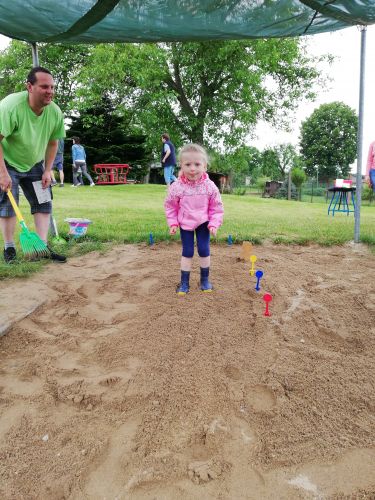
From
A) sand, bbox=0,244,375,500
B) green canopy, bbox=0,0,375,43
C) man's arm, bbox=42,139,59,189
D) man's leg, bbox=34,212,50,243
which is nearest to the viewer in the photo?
sand, bbox=0,244,375,500

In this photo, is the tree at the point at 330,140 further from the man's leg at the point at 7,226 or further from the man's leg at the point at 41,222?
the man's leg at the point at 7,226

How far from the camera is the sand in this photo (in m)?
1.53

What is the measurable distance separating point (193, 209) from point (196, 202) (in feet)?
0.23

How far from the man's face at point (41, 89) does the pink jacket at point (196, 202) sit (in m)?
1.58

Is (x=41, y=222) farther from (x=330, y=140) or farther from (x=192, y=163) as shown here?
(x=330, y=140)

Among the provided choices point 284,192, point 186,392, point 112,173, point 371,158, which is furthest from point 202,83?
point 186,392

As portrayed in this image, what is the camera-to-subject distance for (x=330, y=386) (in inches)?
82.5

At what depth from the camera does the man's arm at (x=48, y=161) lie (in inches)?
171

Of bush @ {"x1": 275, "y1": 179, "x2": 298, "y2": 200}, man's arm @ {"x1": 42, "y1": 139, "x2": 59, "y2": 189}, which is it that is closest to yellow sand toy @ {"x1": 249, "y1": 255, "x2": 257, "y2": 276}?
man's arm @ {"x1": 42, "y1": 139, "x2": 59, "y2": 189}

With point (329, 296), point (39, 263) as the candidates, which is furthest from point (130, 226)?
point (329, 296)

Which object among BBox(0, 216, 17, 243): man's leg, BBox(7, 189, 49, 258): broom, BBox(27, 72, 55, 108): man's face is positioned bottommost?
BBox(7, 189, 49, 258): broom

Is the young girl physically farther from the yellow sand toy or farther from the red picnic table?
the red picnic table

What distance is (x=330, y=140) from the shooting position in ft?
153

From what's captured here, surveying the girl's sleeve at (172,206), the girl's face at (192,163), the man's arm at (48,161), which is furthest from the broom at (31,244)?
the girl's face at (192,163)
